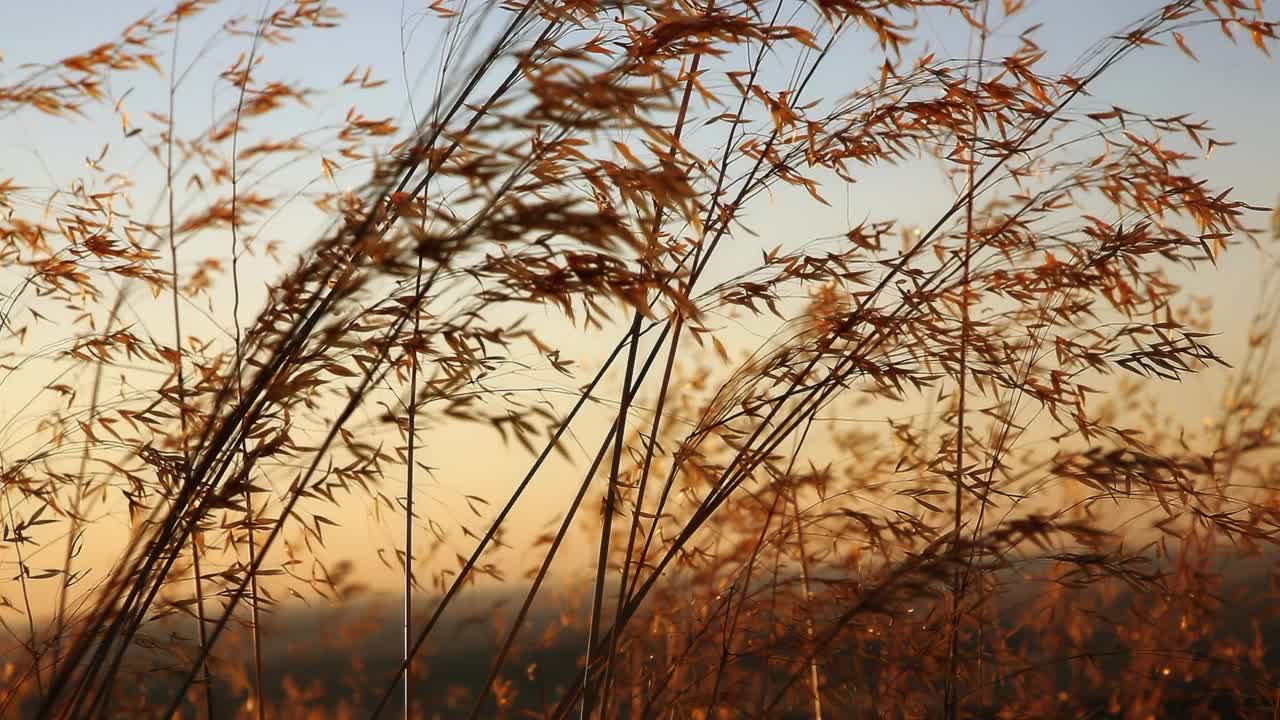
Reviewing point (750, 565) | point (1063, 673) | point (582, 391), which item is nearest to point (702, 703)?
point (750, 565)

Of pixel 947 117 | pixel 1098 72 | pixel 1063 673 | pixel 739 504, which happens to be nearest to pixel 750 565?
pixel 739 504

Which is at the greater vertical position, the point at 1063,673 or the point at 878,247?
the point at 878,247

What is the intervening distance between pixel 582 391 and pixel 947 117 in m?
0.98

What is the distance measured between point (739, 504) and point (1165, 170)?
1.28 metres

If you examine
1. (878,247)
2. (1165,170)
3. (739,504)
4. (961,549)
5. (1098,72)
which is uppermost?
(1098,72)

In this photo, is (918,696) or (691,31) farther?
(918,696)

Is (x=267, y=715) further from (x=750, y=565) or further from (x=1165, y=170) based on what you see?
(x=1165, y=170)

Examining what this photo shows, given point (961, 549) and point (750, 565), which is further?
point (750, 565)

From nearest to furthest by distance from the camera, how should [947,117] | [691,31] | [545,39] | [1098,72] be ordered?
[691,31] < [545,39] < [947,117] < [1098,72]

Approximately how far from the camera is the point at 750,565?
241cm

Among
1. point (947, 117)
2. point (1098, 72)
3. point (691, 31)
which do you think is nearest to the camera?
point (691, 31)

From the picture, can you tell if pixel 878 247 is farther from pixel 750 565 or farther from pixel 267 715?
pixel 267 715

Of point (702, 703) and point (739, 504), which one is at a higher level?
point (739, 504)

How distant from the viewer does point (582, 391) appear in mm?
2078
